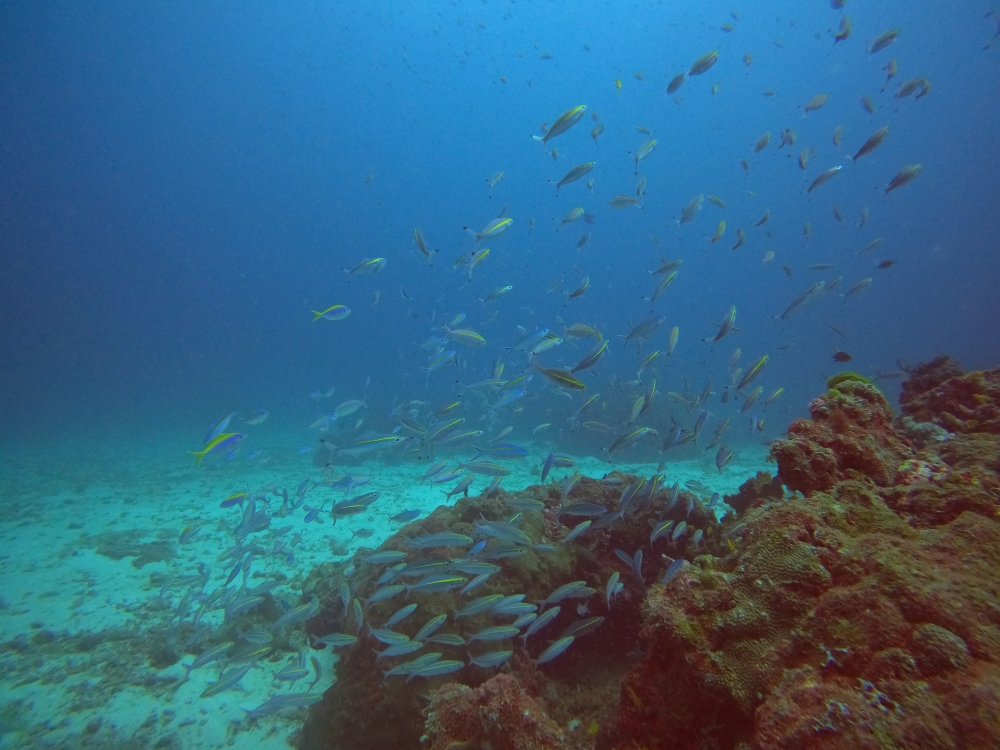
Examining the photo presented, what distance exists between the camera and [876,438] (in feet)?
12.9

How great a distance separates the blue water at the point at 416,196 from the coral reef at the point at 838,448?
370 cm

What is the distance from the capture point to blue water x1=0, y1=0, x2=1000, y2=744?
143ft

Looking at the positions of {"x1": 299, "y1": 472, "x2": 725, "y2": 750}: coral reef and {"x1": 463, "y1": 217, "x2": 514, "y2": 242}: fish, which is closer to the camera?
{"x1": 299, "y1": 472, "x2": 725, "y2": 750}: coral reef


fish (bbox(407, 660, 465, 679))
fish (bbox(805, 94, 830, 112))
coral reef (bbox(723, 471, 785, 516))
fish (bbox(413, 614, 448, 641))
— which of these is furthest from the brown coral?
fish (bbox(805, 94, 830, 112))

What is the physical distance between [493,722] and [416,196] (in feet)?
474

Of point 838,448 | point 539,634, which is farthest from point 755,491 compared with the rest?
point 539,634

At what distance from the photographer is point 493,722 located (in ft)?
8.91

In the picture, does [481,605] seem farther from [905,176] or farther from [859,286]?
[859,286]

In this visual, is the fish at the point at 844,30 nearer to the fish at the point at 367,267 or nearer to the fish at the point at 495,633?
the fish at the point at 367,267

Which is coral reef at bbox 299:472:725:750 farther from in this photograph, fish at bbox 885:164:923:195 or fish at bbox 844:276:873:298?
fish at bbox 844:276:873:298

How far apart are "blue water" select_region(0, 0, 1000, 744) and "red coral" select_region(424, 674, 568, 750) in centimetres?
683

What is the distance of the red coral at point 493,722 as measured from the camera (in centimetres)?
268

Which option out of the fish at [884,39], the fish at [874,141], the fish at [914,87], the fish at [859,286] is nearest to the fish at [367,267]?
the fish at [874,141]

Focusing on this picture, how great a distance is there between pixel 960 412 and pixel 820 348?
105 meters
